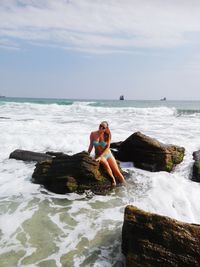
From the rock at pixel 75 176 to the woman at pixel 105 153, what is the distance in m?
0.14

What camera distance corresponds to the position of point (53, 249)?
14.5 feet

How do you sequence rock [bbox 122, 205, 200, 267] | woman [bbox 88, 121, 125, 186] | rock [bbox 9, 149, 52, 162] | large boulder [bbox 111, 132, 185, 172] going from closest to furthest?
rock [bbox 122, 205, 200, 267]
woman [bbox 88, 121, 125, 186]
large boulder [bbox 111, 132, 185, 172]
rock [bbox 9, 149, 52, 162]

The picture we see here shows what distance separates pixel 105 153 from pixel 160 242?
3820mm

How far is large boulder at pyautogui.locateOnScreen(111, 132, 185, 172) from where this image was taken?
8279mm

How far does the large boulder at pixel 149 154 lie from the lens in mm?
8279

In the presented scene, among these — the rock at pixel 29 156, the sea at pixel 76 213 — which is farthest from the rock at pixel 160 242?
the rock at pixel 29 156

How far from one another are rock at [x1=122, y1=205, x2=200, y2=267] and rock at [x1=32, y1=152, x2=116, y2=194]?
2.65m

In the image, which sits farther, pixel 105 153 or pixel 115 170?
pixel 105 153

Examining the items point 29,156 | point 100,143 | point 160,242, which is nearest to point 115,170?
point 100,143

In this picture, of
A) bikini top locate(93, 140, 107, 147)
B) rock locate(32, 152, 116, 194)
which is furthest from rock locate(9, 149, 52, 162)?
bikini top locate(93, 140, 107, 147)

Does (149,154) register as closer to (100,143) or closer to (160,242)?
(100,143)

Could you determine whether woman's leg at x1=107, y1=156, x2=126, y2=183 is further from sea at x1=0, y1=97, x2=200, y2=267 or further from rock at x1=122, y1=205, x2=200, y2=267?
rock at x1=122, y1=205, x2=200, y2=267

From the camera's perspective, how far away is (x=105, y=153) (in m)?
7.43

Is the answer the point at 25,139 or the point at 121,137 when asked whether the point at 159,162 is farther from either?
the point at 25,139
